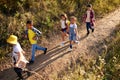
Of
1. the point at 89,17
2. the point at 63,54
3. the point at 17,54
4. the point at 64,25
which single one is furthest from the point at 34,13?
the point at 17,54

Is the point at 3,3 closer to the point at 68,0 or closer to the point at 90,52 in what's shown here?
the point at 68,0

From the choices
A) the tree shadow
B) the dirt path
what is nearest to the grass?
the dirt path

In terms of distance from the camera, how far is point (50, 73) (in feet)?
26.9

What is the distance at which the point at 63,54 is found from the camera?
8.93 metres

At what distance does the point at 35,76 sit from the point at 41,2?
363 cm

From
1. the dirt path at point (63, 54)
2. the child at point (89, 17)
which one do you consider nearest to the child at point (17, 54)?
the dirt path at point (63, 54)

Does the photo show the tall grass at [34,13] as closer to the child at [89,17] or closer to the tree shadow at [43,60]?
the tree shadow at [43,60]

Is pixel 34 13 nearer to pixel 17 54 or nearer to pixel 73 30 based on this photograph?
pixel 73 30

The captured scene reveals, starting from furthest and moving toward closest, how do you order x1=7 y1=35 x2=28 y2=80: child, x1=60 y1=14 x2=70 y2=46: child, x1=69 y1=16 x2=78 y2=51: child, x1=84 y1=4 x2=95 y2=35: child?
x1=84 y1=4 x2=95 y2=35: child < x1=60 y1=14 x2=70 y2=46: child < x1=69 y1=16 x2=78 y2=51: child < x1=7 y1=35 x2=28 y2=80: child

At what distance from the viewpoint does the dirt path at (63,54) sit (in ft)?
26.9

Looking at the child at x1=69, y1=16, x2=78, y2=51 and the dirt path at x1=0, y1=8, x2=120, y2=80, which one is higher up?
the child at x1=69, y1=16, x2=78, y2=51

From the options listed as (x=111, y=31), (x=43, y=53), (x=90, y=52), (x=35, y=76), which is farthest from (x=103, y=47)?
(x=35, y=76)

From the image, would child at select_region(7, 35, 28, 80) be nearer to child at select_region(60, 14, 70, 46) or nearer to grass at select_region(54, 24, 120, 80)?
grass at select_region(54, 24, 120, 80)

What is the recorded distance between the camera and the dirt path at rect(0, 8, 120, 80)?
26.9 feet
